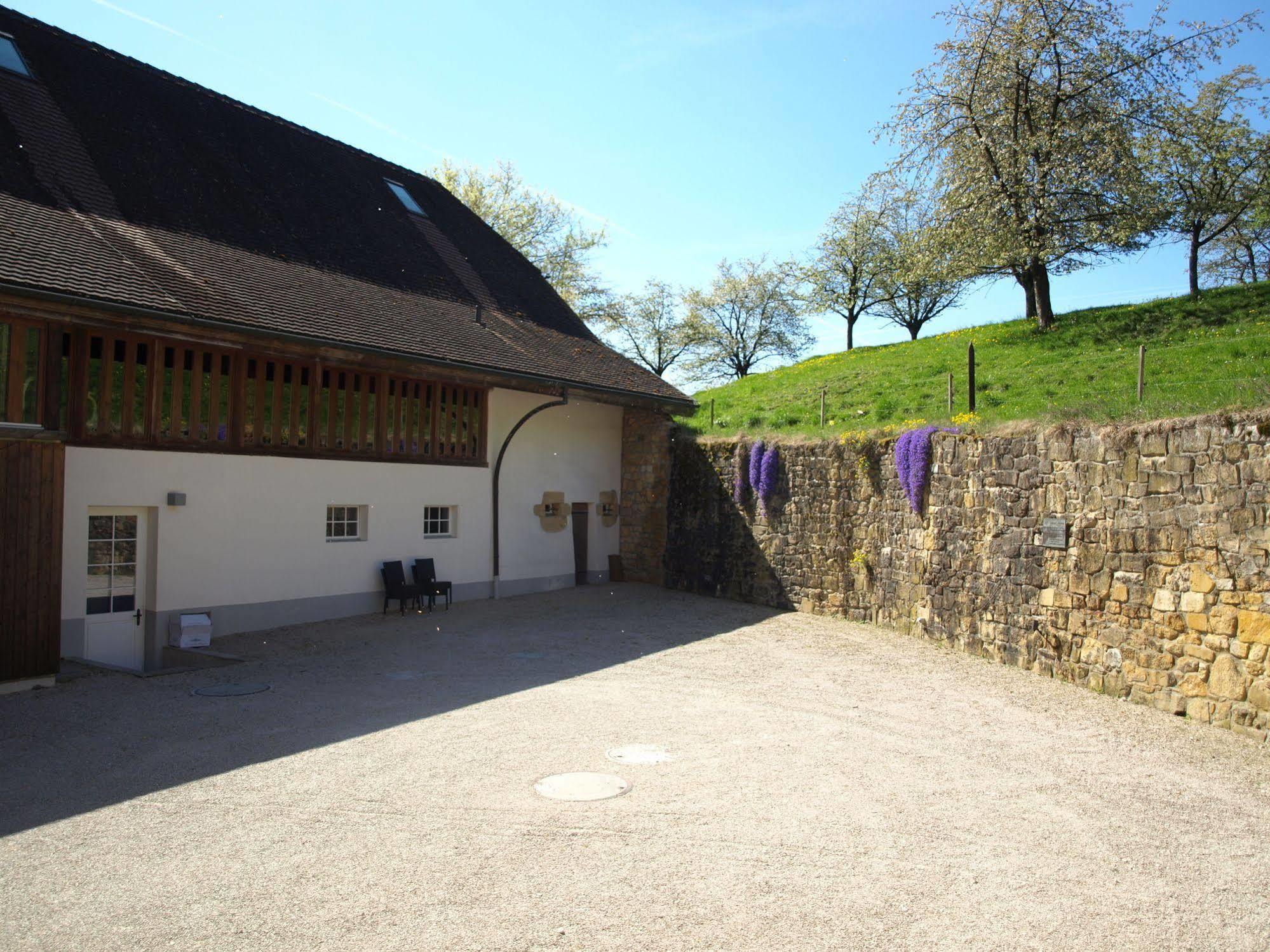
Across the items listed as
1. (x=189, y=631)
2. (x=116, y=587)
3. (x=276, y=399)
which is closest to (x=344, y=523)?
(x=276, y=399)

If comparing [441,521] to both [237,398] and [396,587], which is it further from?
[237,398]

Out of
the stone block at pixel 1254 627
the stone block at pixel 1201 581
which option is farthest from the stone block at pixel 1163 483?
the stone block at pixel 1254 627

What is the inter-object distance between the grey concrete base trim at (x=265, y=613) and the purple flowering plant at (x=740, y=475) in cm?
437

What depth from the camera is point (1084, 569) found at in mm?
9172

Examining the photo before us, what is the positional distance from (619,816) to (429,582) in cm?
845

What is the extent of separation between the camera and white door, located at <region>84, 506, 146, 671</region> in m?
9.52

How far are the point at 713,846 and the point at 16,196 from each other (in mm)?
10228

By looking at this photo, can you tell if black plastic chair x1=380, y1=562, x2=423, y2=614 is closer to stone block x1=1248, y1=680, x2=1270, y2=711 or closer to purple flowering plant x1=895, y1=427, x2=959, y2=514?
purple flowering plant x1=895, y1=427, x2=959, y2=514

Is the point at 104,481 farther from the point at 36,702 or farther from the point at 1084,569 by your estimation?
the point at 1084,569

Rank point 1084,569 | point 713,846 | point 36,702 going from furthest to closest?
1. point 1084,569
2. point 36,702
3. point 713,846

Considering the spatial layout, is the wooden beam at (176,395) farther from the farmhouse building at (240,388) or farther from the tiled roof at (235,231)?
the tiled roof at (235,231)

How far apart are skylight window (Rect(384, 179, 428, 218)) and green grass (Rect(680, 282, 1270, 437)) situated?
7.00 m

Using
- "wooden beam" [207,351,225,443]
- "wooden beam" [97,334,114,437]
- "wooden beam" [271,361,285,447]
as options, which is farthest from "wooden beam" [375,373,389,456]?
"wooden beam" [97,334,114,437]

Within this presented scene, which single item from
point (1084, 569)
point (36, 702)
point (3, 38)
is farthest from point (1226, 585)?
point (3, 38)
